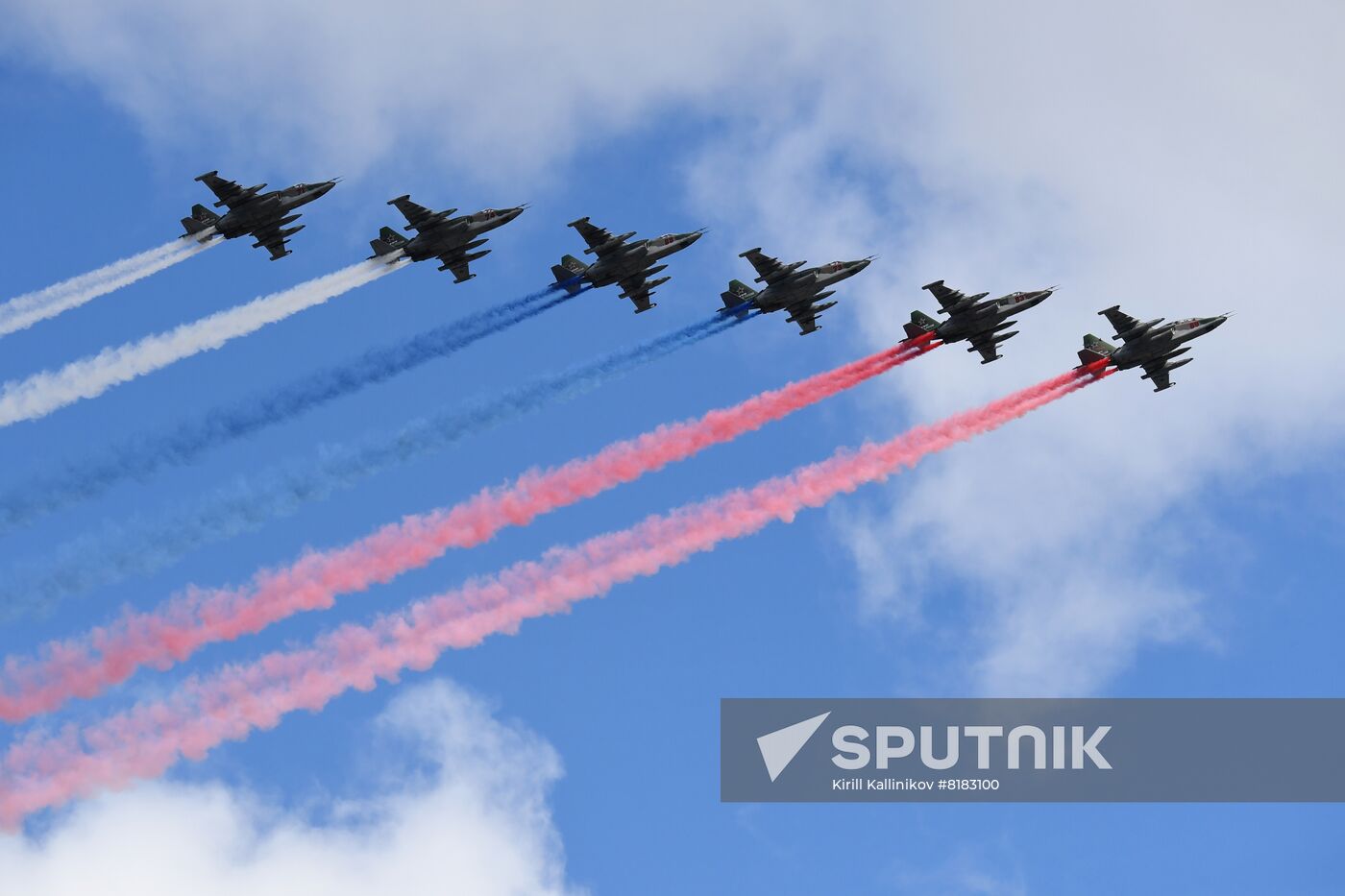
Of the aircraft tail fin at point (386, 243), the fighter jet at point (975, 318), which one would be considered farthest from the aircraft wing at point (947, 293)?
the aircraft tail fin at point (386, 243)

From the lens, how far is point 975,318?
112 metres

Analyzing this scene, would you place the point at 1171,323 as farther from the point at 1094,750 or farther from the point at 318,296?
the point at 318,296

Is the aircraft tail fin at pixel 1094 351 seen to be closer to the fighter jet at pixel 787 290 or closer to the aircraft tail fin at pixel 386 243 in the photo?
the fighter jet at pixel 787 290

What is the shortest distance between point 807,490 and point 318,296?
27.0 metres

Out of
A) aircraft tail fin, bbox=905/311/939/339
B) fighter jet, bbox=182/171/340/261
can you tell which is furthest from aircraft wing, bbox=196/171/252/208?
aircraft tail fin, bbox=905/311/939/339

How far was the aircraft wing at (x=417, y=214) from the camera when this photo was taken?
110 metres

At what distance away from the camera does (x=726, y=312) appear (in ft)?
368

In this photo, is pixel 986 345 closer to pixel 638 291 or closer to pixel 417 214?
pixel 638 291

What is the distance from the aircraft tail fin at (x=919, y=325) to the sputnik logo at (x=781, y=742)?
2837 cm

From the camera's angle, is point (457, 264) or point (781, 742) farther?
point (457, 264)

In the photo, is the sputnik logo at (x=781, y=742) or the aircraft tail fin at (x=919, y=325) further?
the aircraft tail fin at (x=919, y=325)

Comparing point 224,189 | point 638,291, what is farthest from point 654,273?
point 224,189

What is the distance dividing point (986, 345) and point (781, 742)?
30.7 meters

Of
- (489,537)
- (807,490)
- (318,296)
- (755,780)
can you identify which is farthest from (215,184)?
(755,780)
